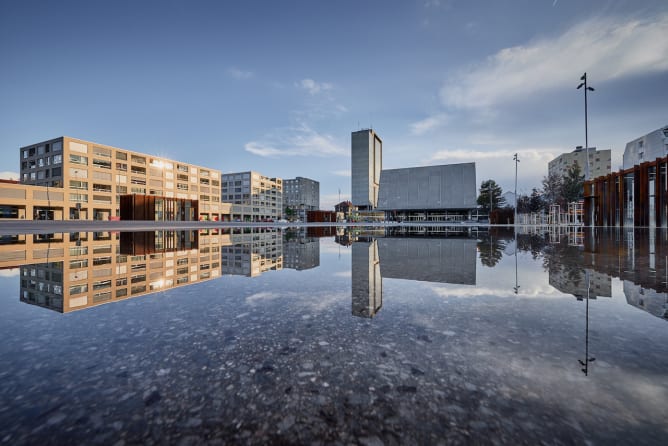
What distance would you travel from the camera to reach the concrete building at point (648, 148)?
5297 cm

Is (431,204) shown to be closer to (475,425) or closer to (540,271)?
(540,271)

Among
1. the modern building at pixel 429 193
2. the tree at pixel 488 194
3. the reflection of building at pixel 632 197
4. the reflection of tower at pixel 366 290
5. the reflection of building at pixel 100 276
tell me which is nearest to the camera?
the reflection of tower at pixel 366 290

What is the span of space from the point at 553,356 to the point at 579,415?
0.63 metres

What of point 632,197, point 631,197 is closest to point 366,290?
point 632,197

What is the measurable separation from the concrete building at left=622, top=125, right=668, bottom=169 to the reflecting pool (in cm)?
7321

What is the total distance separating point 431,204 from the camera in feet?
225

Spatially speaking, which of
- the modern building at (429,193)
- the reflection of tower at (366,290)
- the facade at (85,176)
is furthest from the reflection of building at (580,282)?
the modern building at (429,193)

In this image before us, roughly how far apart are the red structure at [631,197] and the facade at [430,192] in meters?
33.5

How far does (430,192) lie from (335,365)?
7191 cm

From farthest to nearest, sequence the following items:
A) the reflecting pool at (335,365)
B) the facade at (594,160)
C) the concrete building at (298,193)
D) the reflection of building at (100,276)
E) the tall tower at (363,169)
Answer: the concrete building at (298,193) < the tall tower at (363,169) < the facade at (594,160) < the reflection of building at (100,276) < the reflecting pool at (335,365)

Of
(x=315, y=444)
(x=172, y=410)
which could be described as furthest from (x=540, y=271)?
(x=172, y=410)

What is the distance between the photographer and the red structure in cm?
2266

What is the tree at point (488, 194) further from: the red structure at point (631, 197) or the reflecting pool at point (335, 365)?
the reflecting pool at point (335, 365)

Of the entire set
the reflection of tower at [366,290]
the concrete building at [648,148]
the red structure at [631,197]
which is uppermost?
the concrete building at [648,148]
